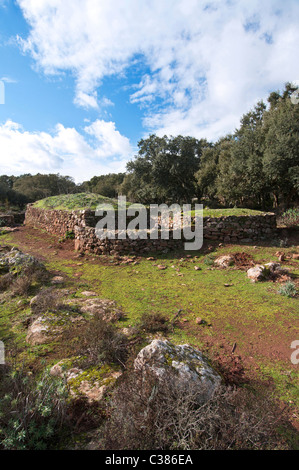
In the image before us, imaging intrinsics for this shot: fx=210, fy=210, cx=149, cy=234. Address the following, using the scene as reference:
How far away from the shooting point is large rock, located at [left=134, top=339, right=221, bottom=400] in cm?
199

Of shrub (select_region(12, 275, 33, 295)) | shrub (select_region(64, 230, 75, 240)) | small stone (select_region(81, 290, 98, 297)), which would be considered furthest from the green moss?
shrub (select_region(64, 230, 75, 240))

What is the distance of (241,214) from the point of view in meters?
9.56

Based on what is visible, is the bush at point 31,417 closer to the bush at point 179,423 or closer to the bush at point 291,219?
the bush at point 179,423

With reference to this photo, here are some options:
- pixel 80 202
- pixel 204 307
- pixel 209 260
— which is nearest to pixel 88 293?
pixel 204 307

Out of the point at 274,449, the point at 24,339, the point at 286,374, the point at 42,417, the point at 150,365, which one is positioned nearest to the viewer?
the point at 274,449

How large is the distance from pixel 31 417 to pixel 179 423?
119 centimetres

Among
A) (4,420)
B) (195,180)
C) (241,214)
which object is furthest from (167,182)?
(4,420)

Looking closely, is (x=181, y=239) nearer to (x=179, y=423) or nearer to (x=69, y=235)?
(x=69, y=235)

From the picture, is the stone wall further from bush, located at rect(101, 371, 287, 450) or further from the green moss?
bush, located at rect(101, 371, 287, 450)

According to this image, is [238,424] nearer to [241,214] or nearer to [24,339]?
[24,339]

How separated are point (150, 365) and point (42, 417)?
1.01 meters

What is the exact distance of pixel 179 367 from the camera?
7.05 feet

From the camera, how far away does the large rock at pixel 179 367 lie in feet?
6.51

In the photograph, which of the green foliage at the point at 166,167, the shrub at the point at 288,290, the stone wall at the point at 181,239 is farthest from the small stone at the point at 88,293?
the green foliage at the point at 166,167
